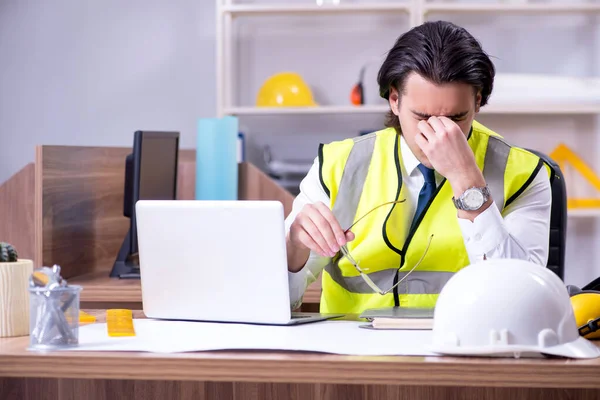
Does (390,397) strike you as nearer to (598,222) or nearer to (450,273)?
(450,273)

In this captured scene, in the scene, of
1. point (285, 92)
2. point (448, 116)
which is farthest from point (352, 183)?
point (285, 92)

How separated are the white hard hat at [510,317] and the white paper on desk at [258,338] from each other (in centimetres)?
6

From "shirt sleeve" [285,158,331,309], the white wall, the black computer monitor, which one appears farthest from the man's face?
the white wall

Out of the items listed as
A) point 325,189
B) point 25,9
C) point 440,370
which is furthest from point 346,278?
point 25,9

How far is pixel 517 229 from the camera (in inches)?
65.9

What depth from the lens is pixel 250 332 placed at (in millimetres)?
1313

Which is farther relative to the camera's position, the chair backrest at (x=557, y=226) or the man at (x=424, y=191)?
the chair backrest at (x=557, y=226)

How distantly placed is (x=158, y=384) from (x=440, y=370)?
2.00ft

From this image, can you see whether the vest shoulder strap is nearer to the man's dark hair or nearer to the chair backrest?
the man's dark hair

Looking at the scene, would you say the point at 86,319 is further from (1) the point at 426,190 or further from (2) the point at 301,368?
(1) the point at 426,190

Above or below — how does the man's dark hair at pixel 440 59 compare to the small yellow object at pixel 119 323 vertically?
above

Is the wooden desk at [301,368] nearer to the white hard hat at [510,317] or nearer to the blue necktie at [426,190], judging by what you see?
the white hard hat at [510,317]

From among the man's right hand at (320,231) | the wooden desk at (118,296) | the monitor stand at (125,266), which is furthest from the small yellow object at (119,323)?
the monitor stand at (125,266)

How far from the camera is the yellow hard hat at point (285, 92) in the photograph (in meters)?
3.88
